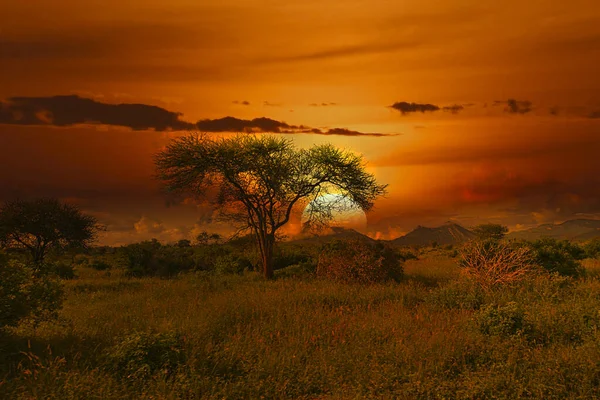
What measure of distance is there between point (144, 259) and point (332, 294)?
19.3m

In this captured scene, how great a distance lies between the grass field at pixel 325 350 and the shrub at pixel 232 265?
1314 cm

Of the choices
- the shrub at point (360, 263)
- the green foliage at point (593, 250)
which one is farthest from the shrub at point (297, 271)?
the green foliage at point (593, 250)

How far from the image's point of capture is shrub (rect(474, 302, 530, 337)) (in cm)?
1133

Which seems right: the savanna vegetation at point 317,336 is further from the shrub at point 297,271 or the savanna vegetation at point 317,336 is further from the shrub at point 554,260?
the shrub at point 297,271

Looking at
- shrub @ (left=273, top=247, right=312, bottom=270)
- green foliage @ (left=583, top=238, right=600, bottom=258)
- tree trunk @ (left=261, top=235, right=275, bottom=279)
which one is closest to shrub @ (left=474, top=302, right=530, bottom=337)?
tree trunk @ (left=261, top=235, right=275, bottom=279)

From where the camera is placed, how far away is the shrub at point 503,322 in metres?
11.3

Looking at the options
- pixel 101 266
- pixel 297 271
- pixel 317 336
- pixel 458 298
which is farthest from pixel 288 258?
pixel 317 336

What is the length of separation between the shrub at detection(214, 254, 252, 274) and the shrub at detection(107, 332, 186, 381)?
18105mm

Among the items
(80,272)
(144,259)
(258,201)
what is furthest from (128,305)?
(80,272)

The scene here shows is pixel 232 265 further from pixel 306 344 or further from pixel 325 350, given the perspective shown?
pixel 325 350

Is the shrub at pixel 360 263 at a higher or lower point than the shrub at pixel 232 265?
higher

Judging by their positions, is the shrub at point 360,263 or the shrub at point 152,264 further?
the shrub at point 152,264

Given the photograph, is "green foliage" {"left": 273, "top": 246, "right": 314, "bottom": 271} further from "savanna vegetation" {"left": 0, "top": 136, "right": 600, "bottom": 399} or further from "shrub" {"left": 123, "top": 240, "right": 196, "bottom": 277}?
"savanna vegetation" {"left": 0, "top": 136, "right": 600, "bottom": 399}

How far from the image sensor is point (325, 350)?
1020cm
